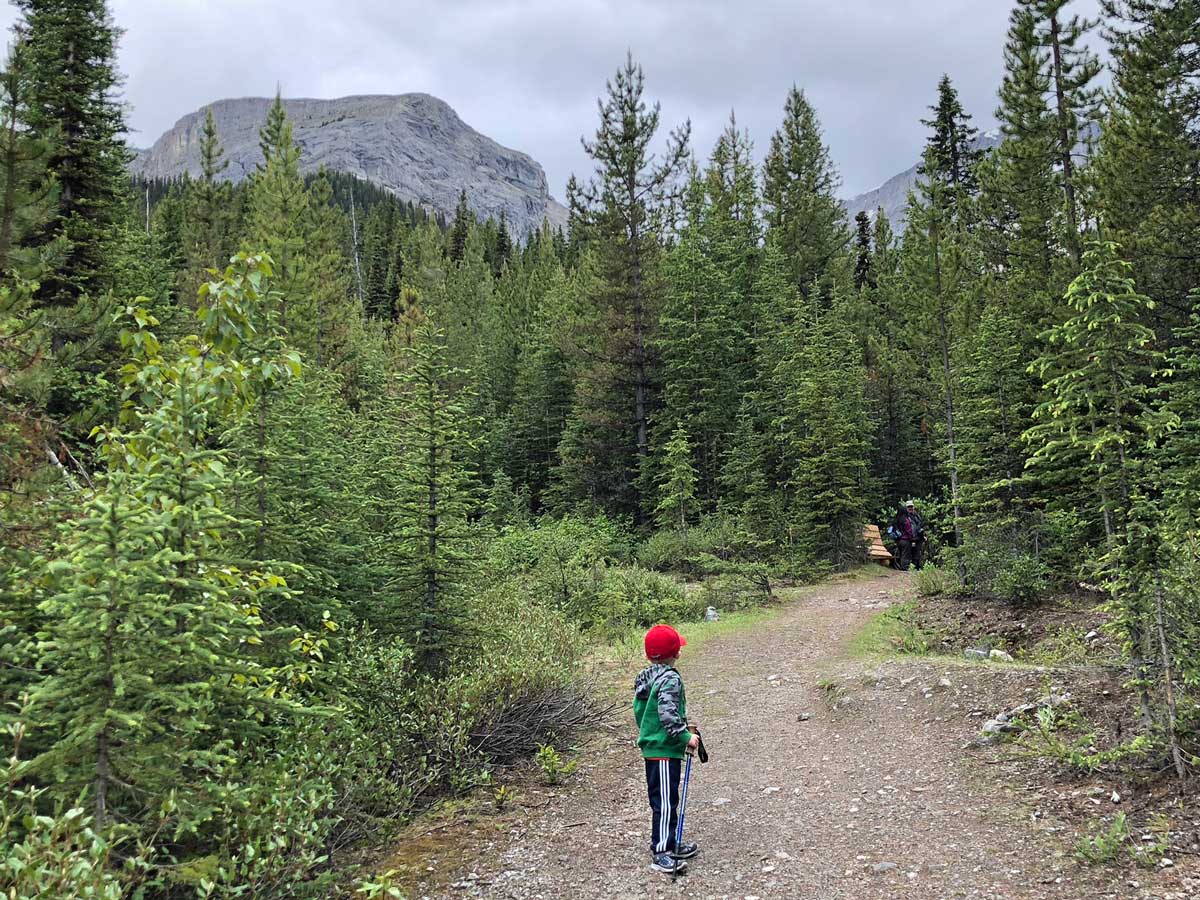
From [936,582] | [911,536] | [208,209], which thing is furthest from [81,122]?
[208,209]

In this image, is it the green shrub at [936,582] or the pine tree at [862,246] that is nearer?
the green shrub at [936,582]

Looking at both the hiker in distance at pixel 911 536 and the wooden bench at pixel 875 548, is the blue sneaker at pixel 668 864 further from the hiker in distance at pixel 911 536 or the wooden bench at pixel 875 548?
the wooden bench at pixel 875 548

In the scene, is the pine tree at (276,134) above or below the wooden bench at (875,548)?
above

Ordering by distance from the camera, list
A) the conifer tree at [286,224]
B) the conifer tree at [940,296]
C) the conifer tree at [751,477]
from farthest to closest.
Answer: the conifer tree at [286,224] < the conifer tree at [751,477] < the conifer tree at [940,296]

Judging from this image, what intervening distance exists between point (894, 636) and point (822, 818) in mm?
6749

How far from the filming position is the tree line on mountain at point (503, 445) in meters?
3.46

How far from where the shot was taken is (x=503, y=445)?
3316 cm

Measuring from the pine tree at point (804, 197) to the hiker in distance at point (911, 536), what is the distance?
16.2 meters

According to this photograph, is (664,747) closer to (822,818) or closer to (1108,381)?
(822,818)

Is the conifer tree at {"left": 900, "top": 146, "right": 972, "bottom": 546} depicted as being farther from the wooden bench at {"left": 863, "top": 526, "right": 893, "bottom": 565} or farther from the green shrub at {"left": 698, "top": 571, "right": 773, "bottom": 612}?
the wooden bench at {"left": 863, "top": 526, "right": 893, "bottom": 565}

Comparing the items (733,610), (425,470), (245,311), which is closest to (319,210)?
(733,610)

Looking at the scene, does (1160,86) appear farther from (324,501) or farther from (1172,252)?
(324,501)

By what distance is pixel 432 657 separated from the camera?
7641 millimetres

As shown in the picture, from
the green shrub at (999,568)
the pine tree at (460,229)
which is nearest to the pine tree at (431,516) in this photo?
the green shrub at (999,568)
